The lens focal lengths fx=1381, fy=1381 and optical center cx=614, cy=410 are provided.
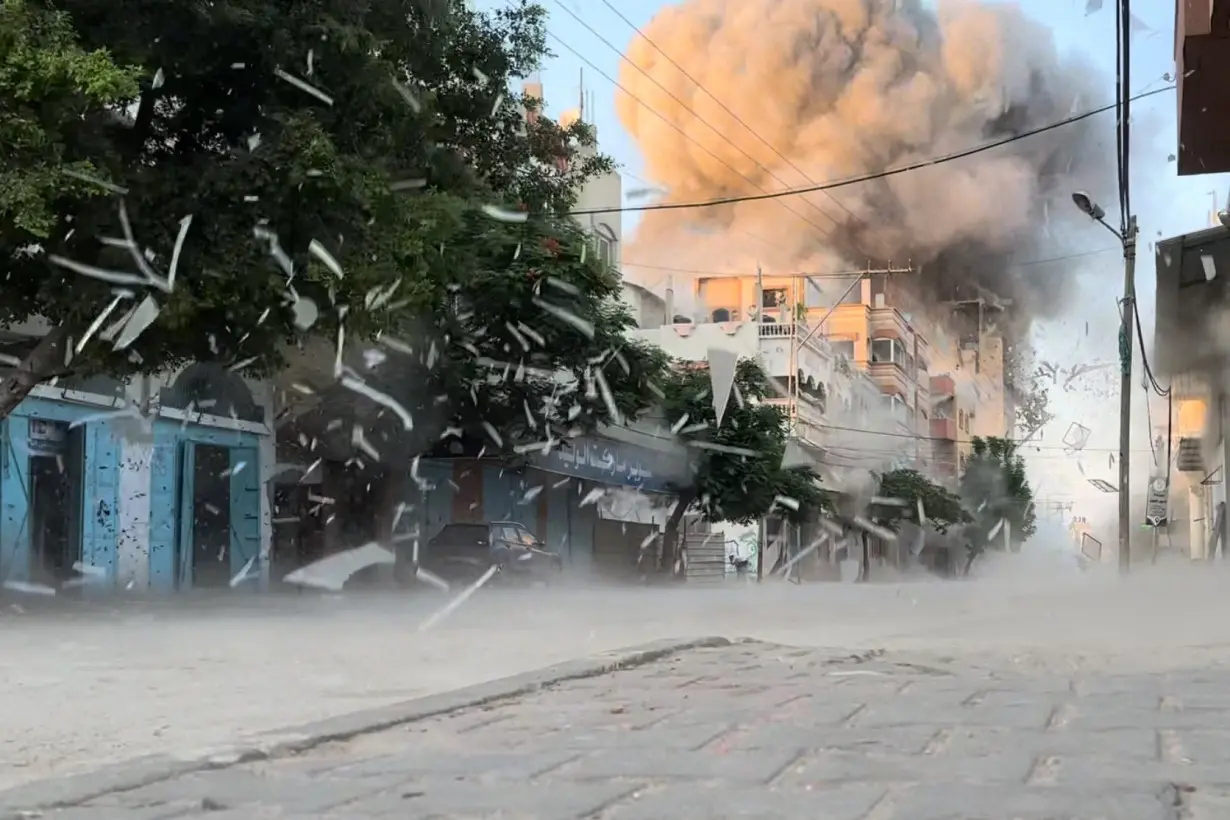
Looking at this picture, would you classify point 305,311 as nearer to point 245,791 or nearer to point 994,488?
point 245,791

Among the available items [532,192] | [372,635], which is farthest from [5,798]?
[532,192]

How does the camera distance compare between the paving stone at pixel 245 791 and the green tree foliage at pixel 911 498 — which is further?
the green tree foliage at pixel 911 498

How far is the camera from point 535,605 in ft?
53.7

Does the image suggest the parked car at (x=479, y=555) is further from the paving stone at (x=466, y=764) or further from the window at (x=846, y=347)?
the window at (x=846, y=347)

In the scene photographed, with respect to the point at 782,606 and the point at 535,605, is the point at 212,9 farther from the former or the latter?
the point at 782,606

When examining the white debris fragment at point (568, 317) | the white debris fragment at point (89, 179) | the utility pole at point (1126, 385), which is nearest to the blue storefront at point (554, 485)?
the white debris fragment at point (568, 317)

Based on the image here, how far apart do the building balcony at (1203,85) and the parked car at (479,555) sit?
13.6m

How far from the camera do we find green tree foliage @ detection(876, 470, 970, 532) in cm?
5016

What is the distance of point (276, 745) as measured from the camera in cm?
457

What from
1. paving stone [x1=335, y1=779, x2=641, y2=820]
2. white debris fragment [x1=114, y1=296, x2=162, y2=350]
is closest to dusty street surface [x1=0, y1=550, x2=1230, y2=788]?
paving stone [x1=335, y1=779, x2=641, y2=820]

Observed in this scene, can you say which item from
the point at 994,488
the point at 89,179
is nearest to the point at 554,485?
the point at 89,179

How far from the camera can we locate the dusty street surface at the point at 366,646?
235 inches

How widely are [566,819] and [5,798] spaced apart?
1.56 m

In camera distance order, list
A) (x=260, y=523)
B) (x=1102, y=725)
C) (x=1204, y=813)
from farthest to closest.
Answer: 1. (x=260, y=523)
2. (x=1102, y=725)
3. (x=1204, y=813)
